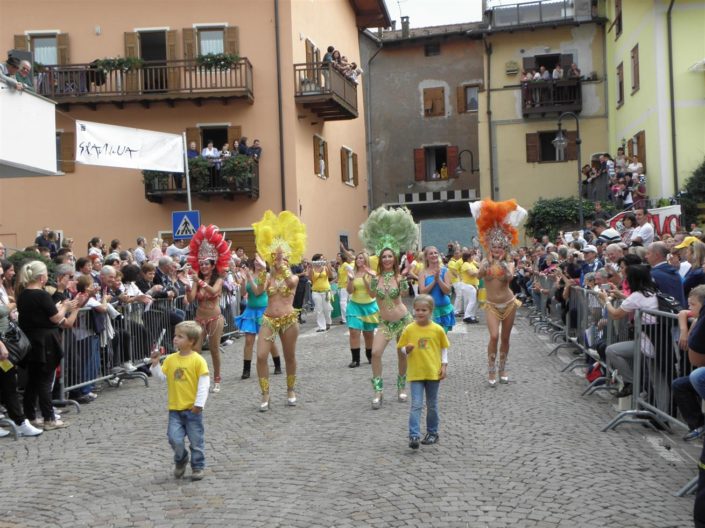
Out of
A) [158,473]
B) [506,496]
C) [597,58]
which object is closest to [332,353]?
[158,473]

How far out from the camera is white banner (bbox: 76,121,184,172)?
1867cm

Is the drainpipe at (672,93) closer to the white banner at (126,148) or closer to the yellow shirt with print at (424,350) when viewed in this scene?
the white banner at (126,148)

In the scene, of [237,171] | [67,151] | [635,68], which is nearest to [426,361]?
[237,171]

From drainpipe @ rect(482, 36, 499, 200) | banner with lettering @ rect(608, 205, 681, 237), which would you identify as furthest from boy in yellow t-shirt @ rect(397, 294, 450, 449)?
drainpipe @ rect(482, 36, 499, 200)

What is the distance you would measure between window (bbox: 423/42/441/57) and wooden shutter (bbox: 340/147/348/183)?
8.57 m

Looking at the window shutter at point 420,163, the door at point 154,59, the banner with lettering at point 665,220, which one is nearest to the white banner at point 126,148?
the door at point 154,59

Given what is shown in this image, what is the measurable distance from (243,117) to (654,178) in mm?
13355

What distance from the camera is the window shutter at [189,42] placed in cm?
2867

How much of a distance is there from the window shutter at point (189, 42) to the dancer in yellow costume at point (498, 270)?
19103 mm

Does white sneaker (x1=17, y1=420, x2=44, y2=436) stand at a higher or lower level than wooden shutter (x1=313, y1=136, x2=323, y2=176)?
lower

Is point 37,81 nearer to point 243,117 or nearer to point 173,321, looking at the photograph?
point 243,117

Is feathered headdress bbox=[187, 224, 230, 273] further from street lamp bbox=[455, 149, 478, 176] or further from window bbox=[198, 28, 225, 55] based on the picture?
street lamp bbox=[455, 149, 478, 176]

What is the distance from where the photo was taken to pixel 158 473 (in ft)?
23.8

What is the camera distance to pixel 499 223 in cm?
1169
